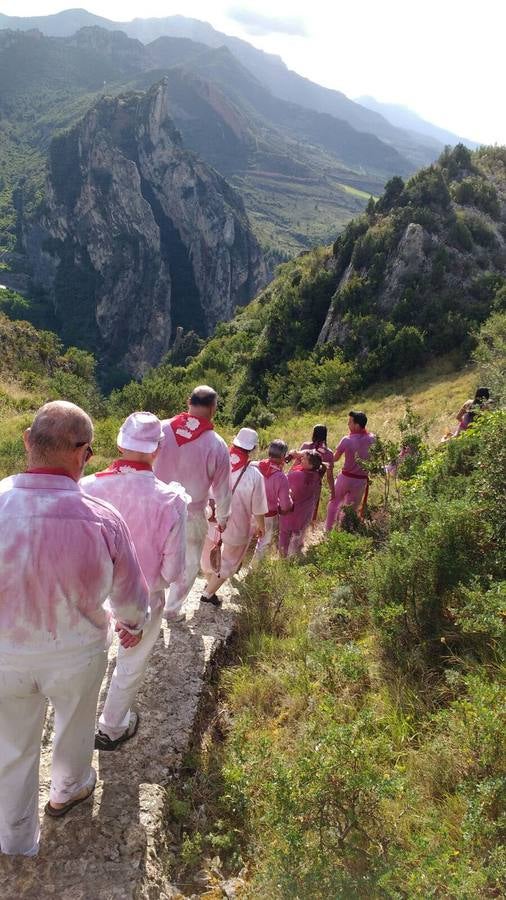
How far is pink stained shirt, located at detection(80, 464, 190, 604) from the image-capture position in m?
2.99

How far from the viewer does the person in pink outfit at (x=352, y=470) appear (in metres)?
6.44

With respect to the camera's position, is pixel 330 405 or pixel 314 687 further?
pixel 330 405

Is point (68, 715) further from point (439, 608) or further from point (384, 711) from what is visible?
point (439, 608)

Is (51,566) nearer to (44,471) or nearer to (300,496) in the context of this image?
(44,471)

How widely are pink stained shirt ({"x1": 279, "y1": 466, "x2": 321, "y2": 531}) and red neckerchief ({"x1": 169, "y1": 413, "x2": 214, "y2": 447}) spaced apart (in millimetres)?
2053

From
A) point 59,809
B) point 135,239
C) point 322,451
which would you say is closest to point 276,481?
point 322,451

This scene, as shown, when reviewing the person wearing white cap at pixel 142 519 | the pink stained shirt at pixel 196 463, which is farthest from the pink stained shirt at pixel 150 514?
the pink stained shirt at pixel 196 463

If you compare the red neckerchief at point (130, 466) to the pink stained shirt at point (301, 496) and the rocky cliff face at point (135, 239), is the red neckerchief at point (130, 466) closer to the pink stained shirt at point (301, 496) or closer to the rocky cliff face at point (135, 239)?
the pink stained shirt at point (301, 496)

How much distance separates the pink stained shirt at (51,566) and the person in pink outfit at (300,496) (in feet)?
12.9

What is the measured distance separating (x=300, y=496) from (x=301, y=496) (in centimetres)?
1

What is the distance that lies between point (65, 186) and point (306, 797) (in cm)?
11884

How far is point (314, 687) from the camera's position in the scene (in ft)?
11.1

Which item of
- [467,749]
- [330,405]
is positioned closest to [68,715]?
[467,749]

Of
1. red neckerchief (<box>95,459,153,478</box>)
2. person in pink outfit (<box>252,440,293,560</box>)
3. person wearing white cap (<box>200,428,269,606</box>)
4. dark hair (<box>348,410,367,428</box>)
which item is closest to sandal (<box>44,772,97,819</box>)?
red neckerchief (<box>95,459,153,478</box>)
